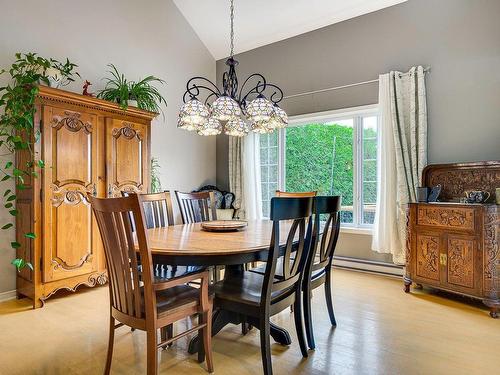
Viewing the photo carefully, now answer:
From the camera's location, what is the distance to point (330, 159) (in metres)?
4.36

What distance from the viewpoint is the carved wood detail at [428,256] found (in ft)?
10.2

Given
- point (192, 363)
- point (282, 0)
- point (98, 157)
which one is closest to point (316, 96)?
point (282, 0)

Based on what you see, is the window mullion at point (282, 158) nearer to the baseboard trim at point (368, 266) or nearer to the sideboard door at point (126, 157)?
the baseboard trim at point (368, 266)

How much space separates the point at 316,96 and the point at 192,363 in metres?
3.47

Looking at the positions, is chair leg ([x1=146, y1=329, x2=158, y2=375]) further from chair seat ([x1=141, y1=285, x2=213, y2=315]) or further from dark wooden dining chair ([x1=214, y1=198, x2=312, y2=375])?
dark wooden dining chair ([x1=214, y1=198, x2=312, y2=375])

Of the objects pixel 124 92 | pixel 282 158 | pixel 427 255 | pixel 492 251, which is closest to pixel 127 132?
pixel 124 92

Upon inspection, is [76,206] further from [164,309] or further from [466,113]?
[466,113]

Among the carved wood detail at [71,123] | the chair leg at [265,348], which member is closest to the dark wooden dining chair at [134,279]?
the chair leg at [265,348]

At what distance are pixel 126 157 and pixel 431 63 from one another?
3.43 meters

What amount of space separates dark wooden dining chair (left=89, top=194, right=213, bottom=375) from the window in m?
2.87

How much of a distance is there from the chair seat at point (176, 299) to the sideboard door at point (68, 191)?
170cm

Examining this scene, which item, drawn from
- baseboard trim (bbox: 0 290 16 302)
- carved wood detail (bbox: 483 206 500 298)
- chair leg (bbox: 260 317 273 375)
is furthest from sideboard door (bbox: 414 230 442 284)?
baseboard trim (bbox: 0 290 16 302)

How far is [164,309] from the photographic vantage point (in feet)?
5.44

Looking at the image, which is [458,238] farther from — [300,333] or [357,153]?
[300,333]
